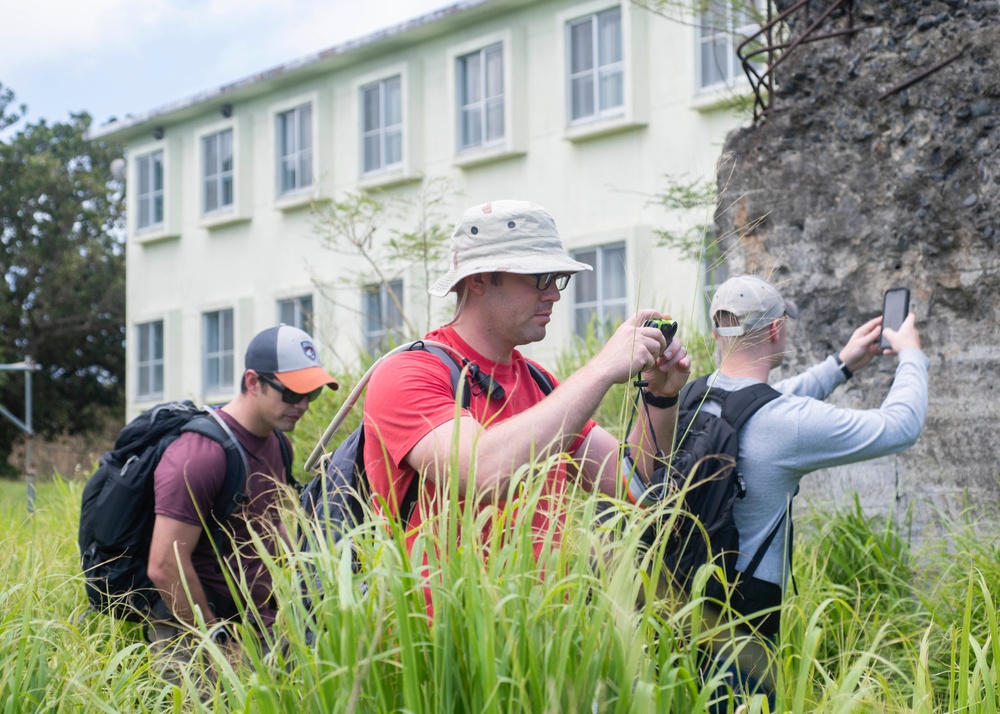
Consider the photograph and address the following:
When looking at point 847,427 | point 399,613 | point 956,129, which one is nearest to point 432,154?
point 956,129

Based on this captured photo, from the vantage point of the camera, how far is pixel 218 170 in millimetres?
22766

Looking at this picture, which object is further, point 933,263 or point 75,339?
point 75,339

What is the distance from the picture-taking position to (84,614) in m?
4.11

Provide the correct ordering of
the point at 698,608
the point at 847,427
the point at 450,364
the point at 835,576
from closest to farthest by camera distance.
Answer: the point at 698,608, the point at 450,364, the point at 847,427, the point at 835,576

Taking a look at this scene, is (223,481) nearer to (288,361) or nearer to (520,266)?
(288,361)

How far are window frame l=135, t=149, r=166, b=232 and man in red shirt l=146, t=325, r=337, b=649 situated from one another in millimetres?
20162

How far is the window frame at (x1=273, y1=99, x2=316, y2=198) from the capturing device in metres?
21.0

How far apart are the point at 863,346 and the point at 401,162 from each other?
15.3 meters

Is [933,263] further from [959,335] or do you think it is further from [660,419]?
[660,419]

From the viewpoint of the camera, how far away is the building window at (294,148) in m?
21.2

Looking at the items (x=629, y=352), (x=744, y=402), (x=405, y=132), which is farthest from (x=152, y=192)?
(x=629, y=352)

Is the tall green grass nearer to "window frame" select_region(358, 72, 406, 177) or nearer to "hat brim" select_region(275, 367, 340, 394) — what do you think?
"hat brim" select_region(275, 367, 340, 394)

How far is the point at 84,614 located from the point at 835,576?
2.84 m

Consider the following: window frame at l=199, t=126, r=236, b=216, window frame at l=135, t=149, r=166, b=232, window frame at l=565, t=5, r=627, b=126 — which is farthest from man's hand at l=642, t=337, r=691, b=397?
window frame at l=135, t=149, r=166, b=232
